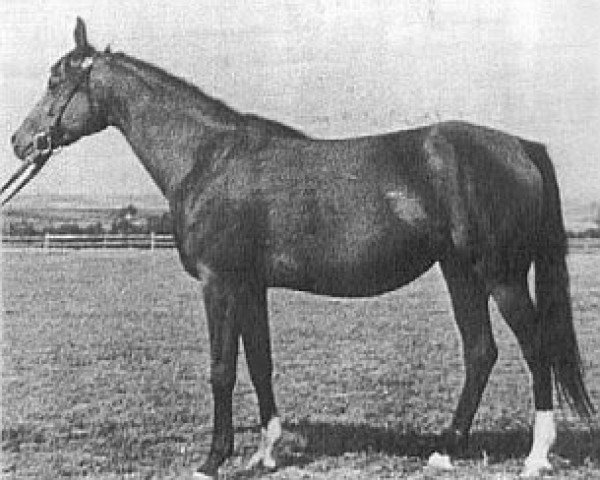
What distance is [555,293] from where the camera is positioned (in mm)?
2051

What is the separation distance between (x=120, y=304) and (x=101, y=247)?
205 millimetres

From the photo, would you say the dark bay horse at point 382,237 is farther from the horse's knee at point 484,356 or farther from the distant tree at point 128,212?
the distant tree at point 128,212

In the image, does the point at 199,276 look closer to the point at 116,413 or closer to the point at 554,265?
the point at 116,413

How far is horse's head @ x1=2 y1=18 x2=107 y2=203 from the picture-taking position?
2188mm

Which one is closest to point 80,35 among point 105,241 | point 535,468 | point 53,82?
point 53,82

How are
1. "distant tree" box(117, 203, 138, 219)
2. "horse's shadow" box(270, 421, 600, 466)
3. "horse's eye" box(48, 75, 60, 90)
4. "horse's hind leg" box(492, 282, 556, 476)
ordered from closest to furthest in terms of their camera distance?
"horse's hind leg" box(492, 282, 556, 476), "horse's shadow" box(270, 421, 600, 466), "horse's eye" box(48, 75, 60, 90), "distant tree" box(117, 203, 138, 219)

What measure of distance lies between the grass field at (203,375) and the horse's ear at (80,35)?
0.67 metres

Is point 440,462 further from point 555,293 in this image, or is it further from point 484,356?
point 555,293

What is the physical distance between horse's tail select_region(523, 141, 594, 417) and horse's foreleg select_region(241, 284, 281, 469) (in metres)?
0.79

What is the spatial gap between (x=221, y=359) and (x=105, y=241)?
0.69 meters

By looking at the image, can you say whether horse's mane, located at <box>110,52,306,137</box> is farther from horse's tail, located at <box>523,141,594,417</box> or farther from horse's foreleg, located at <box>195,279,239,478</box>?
horse's tail, located at <box>523,141,594,417</box>

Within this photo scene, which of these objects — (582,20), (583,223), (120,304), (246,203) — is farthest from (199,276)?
(582,20)

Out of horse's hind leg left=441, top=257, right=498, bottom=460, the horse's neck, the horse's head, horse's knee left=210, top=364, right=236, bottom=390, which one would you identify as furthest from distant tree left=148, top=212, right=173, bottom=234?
horse's hind leg left=441, top=257, right=498, bottom=460

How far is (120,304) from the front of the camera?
2.32 m
